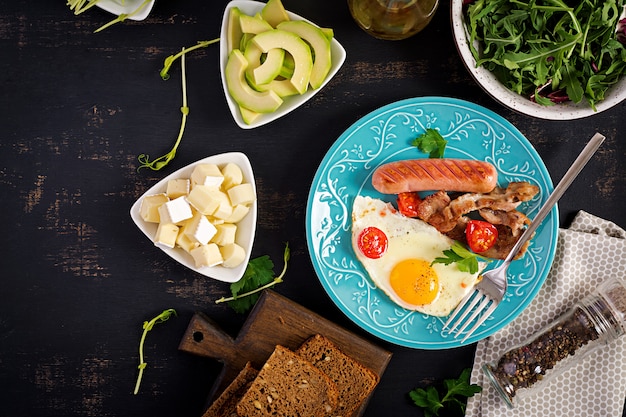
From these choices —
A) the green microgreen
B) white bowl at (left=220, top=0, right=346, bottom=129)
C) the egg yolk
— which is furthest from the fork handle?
the green microgreen

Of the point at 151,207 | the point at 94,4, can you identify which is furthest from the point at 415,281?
the point at 94,4

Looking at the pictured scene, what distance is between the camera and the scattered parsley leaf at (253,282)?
3.38 m

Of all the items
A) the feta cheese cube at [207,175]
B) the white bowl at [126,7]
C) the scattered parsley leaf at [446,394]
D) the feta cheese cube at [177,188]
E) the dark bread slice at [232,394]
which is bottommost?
the scattered parsley leaf at [446,394]

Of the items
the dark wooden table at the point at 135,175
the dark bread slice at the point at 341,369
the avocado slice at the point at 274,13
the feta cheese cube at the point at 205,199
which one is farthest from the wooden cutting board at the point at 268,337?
the avocado slice at the point at 274,13

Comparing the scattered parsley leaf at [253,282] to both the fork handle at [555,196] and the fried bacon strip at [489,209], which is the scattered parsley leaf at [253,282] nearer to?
the fried bacon strip at [489,209]

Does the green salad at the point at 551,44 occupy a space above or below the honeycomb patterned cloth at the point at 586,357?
above

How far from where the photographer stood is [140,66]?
3.44m

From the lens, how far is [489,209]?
3287 mm

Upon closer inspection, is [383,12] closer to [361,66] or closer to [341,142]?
[361,66]

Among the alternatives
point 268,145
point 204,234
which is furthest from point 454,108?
point 204,234

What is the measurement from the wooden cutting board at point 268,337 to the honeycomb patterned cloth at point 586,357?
2.31 feet

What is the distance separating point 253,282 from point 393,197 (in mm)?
964

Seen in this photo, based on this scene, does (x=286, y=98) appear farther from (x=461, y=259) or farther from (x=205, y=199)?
(x=461, y=259)

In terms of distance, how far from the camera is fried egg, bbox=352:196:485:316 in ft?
10.8
